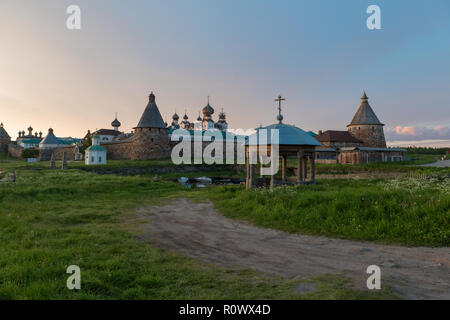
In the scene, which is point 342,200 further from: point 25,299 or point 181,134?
point 181,134

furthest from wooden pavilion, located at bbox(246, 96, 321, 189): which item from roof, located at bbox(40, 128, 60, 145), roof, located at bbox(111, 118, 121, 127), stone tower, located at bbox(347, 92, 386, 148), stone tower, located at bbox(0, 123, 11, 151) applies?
stone tower, located at bbox(0, 123, 11, 151)

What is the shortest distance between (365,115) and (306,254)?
161 feet

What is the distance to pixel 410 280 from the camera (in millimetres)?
4371

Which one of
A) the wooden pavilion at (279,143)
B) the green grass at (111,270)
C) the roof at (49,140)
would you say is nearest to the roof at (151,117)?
the roof at (49,140)

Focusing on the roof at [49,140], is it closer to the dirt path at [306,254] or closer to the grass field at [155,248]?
the grass field at [155,248]

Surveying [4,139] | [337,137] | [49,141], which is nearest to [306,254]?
[337,137]

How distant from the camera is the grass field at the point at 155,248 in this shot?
408cm

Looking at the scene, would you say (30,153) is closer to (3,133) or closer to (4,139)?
(4,139)

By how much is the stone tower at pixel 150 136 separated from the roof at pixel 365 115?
3478 centimetres

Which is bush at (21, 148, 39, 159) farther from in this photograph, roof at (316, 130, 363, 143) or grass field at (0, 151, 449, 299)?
roof at (316, 130, 363, 143)

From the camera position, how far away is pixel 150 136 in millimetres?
46500
